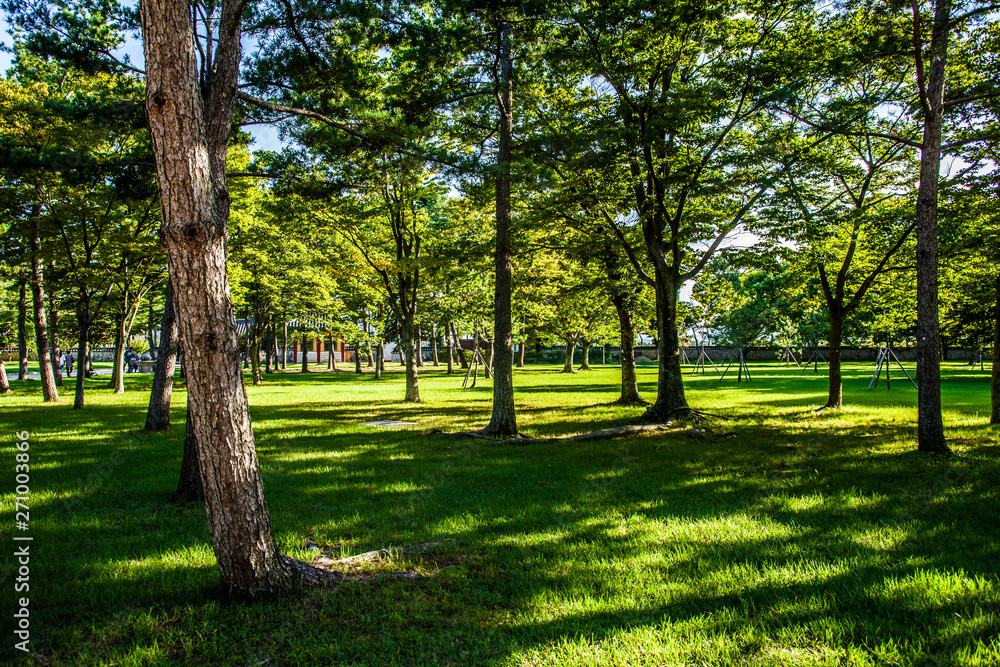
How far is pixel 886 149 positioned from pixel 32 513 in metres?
16.7

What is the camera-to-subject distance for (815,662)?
273 centimetres

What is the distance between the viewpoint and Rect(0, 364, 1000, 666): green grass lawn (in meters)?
2.95

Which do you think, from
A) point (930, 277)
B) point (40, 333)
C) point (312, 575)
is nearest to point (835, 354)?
point (930, 277)

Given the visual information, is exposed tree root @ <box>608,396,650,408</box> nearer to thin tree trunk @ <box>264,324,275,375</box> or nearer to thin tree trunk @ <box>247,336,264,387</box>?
thin tree trunk @ <box>247,336,264,387</box>

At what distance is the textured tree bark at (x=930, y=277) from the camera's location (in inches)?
312

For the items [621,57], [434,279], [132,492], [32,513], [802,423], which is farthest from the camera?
[434,279]

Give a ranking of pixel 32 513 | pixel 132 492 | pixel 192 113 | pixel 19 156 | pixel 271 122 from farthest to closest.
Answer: pixel 19 156, pixel 271 122, pixel 132 492, pixel 32 513, pixel 192 113

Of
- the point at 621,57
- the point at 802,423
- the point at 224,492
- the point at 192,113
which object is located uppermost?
the point at 621,57

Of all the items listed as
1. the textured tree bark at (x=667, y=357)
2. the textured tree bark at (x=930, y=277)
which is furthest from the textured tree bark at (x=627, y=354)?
the textured tree bark at (x=930, y=277)

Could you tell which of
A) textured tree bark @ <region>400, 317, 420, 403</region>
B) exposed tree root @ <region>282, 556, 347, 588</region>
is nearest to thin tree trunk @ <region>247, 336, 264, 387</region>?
textured tree bark @ <region>400, 317, 420, 403</region>

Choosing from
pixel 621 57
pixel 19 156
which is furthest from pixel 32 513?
pixel 621 57

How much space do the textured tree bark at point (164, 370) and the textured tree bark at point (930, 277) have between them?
11610 mm

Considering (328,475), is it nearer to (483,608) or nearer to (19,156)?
(483,608)

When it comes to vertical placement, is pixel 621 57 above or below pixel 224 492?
above
